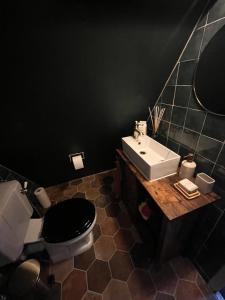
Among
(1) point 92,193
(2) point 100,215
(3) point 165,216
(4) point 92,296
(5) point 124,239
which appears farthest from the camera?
(1) point 92,193

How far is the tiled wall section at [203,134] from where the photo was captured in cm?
84

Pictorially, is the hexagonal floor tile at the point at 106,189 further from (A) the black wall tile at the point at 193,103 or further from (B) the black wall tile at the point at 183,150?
(A) the black wall tile at the point at 193,103

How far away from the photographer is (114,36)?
872 millimetres

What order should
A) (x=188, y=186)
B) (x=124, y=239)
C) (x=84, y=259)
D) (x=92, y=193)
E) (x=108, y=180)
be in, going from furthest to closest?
(x=108, y=180) < (x=92, y=193) < (x=124, y=239) < (x=84, y=259) < (x=188, y=186)

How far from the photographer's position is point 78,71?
3.40ft

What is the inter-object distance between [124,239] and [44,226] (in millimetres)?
750

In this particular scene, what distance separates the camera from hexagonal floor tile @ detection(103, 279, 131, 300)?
0.97 m

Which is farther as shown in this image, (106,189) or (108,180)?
(108,180)

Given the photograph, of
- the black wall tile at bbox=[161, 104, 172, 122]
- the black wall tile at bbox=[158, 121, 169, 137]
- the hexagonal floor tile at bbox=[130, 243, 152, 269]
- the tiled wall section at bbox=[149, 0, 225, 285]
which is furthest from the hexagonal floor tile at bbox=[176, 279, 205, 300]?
the black wall tile at bbox=[161, 104, 172, 122]

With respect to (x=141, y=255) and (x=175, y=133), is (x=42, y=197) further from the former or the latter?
(x=175, y=133)

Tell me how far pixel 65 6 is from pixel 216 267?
185cm

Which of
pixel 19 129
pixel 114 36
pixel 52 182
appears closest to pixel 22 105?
pixel 19 129

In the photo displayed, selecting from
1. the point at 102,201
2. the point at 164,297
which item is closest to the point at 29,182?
the point at 102,201

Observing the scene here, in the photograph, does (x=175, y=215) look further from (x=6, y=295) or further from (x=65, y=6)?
(x=65, y=6)
